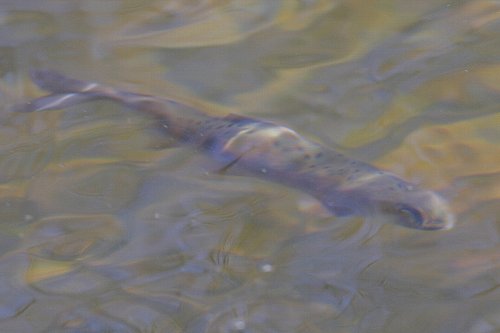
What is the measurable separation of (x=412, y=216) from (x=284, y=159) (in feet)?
2.54

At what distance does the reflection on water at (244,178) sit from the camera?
341cm

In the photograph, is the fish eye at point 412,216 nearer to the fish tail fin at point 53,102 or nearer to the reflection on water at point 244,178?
the reflection on water at point 244,178

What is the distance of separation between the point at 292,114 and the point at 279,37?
96cm

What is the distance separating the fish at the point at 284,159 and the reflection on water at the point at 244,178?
78mm

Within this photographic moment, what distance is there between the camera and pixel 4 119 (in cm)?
454

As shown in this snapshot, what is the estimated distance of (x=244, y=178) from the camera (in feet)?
13.1

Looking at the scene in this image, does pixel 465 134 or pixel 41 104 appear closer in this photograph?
pixel 465 134

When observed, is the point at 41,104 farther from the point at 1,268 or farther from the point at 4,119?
the point at 1,268

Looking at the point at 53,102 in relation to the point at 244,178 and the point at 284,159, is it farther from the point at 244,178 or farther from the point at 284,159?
the point at 284,159

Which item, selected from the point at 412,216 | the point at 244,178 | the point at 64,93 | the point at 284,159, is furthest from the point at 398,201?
the point at 64,93

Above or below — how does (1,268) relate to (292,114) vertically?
below

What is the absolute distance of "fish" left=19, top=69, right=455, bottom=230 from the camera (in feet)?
12.1

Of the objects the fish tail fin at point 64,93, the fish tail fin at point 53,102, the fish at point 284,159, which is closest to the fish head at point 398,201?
the fish at point 284,159

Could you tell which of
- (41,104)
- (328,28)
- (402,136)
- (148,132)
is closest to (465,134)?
(402,136)
